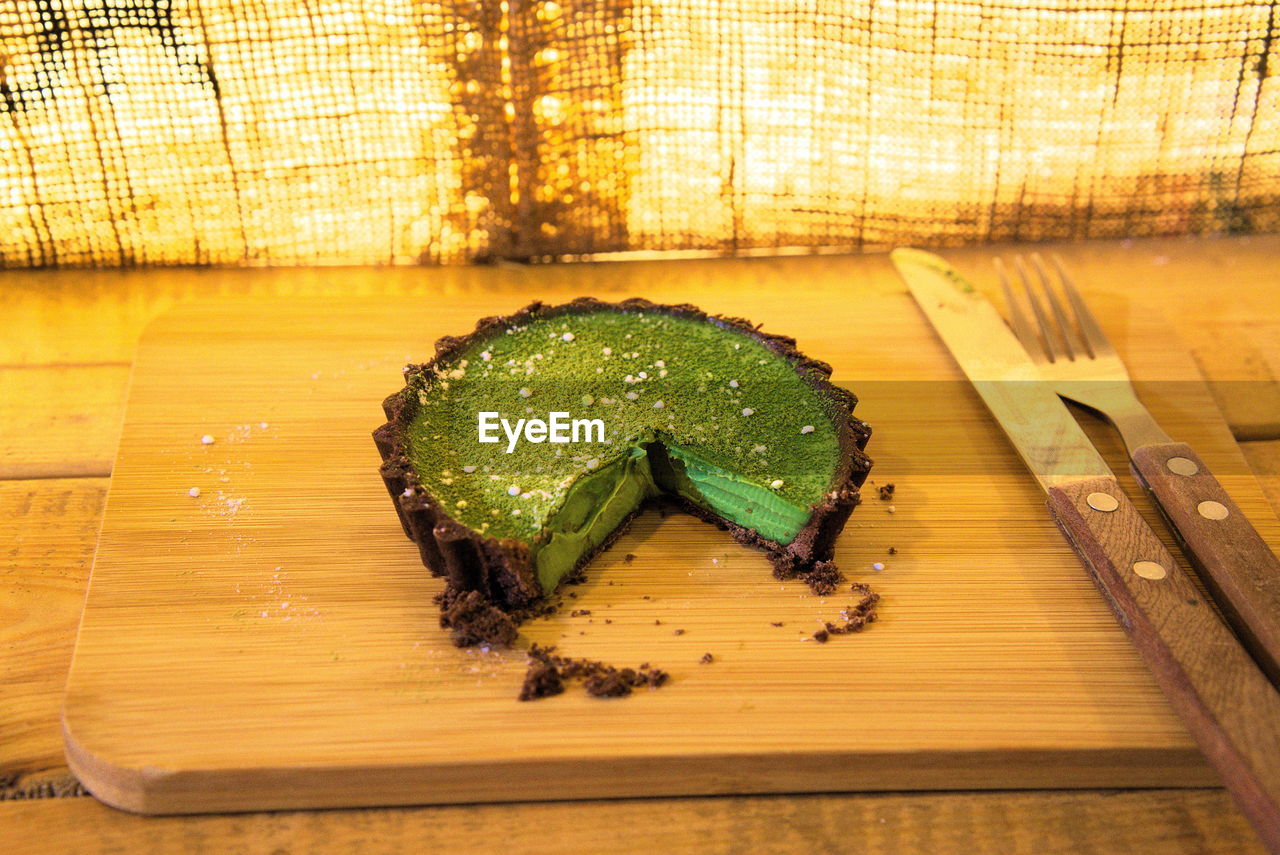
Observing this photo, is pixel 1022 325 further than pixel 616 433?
Yes

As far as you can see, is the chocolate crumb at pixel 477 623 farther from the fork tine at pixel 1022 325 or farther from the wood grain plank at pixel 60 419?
the fork tine at pixel 1022 325

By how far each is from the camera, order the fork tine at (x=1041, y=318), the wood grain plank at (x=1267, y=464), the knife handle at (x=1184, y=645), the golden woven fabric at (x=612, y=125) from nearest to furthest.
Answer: the knife handle at (x=1184, y=645) < the wood grain plank at (x=1267, y=464) < the fork tine at (x=1041, y=318) < the golden woven fabric at (x=612, y=125)

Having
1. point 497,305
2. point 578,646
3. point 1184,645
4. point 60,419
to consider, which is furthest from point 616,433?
point 60,419

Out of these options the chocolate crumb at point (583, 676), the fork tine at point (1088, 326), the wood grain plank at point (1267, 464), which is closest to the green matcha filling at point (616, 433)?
the chocolate crumb at point (583, 676)

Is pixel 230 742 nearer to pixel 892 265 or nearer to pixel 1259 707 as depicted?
pixel 1259 707

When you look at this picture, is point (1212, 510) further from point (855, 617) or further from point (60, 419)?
point (60, 419)

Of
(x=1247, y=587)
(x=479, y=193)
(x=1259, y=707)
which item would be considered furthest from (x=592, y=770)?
(x=479, y=193)
